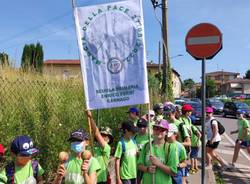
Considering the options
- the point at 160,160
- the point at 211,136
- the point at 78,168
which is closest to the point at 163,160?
the point at 160,160

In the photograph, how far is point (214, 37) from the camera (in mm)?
6770

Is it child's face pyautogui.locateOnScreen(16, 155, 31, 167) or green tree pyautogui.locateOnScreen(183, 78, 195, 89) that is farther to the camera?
green tree pyautogui.locateOnScreen(183, 78, 195, 89)

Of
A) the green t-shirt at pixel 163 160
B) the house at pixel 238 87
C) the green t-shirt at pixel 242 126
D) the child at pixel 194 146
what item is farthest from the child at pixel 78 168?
the house at pixel 238 87

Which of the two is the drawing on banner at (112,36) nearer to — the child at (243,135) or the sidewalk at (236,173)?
the sidewalk at (236,173)

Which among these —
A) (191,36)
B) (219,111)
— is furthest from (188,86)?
(191,36)

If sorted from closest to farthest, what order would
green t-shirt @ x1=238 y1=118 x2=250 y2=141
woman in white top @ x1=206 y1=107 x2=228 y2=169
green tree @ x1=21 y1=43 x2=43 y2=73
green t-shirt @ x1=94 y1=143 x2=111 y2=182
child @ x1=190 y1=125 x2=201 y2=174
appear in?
green t-shirt @ x1=94 y1=143 x2=111 y2=182, green tree @ x1=21 y1=43 x2=43 y2=73, child @ x1=190 y1=125 x2=201 y2=174, woman in white top @ x1=206 y1=107 x2=228 y2=169, green t-shirt @ x1=238 y1=118 x2=250 y2=141

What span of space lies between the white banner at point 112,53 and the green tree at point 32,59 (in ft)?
4.69

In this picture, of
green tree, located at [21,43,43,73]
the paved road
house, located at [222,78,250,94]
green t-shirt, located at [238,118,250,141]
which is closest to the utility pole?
the paved road

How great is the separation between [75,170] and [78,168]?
35 millimetres

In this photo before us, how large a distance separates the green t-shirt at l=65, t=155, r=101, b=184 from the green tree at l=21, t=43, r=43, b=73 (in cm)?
197

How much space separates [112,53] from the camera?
431 centimetres

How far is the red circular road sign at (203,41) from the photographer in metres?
6.75

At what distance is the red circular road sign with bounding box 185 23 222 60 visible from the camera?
6754 millimetres

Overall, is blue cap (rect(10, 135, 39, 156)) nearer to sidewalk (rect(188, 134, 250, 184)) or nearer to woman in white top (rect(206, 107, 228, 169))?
Result: sidewalk (rect(188, 134, 250, 184))
